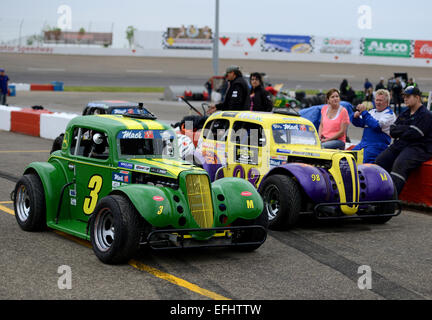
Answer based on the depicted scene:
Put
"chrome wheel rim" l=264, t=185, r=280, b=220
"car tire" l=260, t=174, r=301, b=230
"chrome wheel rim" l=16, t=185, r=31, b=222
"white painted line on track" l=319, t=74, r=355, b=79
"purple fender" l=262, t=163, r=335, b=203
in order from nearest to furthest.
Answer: "chrome wheel rim" l=16, t=185, r=31, b=222 → "car tire" l=260, t=174, r=301, b=230 → "purple fender" l=262, t=163, r=335, b=203 → "chrome wheel rim" l=264, t=185, r=280, b=220 → "white painted line on track" l=319, t=74, r=355, b=79

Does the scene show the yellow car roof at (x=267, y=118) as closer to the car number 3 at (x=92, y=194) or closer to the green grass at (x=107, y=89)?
the car number 3 at (x=92, y=194)

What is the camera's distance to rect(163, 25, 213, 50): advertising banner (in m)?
68.8

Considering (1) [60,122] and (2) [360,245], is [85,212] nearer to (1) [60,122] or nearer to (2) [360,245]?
(2) [360,245]

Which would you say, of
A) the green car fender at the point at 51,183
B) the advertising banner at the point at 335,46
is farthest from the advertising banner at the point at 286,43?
the green car fender at the point at 51,183

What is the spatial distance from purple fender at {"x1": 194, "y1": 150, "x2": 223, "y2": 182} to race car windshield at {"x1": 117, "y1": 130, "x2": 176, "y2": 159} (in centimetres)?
262

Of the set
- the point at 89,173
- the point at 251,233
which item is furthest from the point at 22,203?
the point at 251,233

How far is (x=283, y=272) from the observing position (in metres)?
6.75

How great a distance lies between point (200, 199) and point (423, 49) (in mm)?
69290

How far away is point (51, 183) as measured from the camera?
7945mm

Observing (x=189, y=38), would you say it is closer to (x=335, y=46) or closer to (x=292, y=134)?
(x=335, y=46)

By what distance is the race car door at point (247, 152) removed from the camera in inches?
391

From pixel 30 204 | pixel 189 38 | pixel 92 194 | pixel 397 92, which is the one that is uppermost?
pixel 189 38

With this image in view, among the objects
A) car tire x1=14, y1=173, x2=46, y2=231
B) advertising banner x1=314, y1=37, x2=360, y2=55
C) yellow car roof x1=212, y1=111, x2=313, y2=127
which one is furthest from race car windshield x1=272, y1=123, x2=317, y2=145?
advertising banner x1=314, y1=37, x2=360, y2=55

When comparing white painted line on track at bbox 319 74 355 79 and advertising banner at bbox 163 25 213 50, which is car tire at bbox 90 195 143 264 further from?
advertising banner at bbox 163 25 213 50
